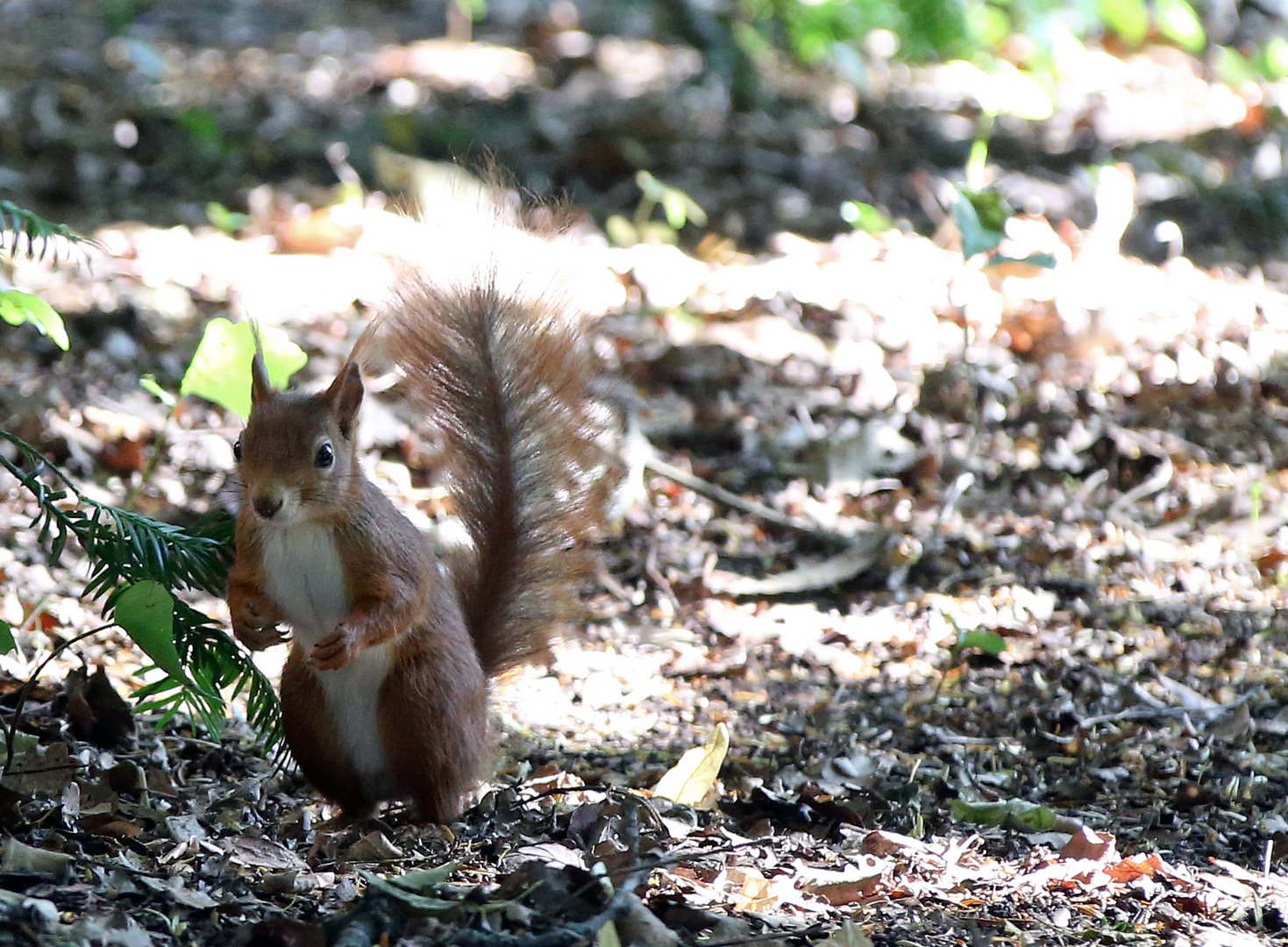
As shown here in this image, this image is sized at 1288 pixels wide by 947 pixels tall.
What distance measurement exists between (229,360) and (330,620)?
0.71m

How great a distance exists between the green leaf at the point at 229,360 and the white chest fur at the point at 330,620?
59cm

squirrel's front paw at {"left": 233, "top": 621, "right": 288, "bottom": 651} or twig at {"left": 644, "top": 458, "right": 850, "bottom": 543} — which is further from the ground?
squirrel's front paw at {"left": 233, "top": 621, "right": 288, "bottom": 651}

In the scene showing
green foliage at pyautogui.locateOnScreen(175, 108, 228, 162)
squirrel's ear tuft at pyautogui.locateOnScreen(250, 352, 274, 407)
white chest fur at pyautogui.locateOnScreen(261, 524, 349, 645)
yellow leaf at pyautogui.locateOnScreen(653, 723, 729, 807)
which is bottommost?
yellow leaf at pyautogui.locateOnScreen(653, 723, 729, 807)

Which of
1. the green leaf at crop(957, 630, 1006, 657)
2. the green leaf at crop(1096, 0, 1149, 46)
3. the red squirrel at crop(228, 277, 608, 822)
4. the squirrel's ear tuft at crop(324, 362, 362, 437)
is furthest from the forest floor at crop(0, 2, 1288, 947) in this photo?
the green leaf at crop(1096, 0, 1149, 46)

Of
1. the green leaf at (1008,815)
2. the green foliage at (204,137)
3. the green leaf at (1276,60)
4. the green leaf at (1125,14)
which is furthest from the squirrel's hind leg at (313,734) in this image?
the green leaf at (1276,60)

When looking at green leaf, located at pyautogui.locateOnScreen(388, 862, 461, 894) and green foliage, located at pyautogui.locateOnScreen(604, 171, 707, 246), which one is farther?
green foliage, located at pyautogui.locateOnScreen(604, 171, 707, 246)

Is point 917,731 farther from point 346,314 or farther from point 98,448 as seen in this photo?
point 346,314

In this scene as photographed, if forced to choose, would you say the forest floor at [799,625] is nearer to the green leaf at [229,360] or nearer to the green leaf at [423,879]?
the green leaf at [423,879]

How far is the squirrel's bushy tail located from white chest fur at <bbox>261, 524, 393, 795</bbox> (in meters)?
0.35

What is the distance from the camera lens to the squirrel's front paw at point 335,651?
7.61ft

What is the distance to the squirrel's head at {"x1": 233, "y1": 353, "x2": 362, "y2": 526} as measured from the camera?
7.48 feet

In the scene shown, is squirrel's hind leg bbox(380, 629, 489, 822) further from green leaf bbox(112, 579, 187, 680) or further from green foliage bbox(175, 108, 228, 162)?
green foliage bbox(175, 108, 228, 162)

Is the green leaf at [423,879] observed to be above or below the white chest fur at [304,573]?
below

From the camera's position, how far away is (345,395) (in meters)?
2.38
